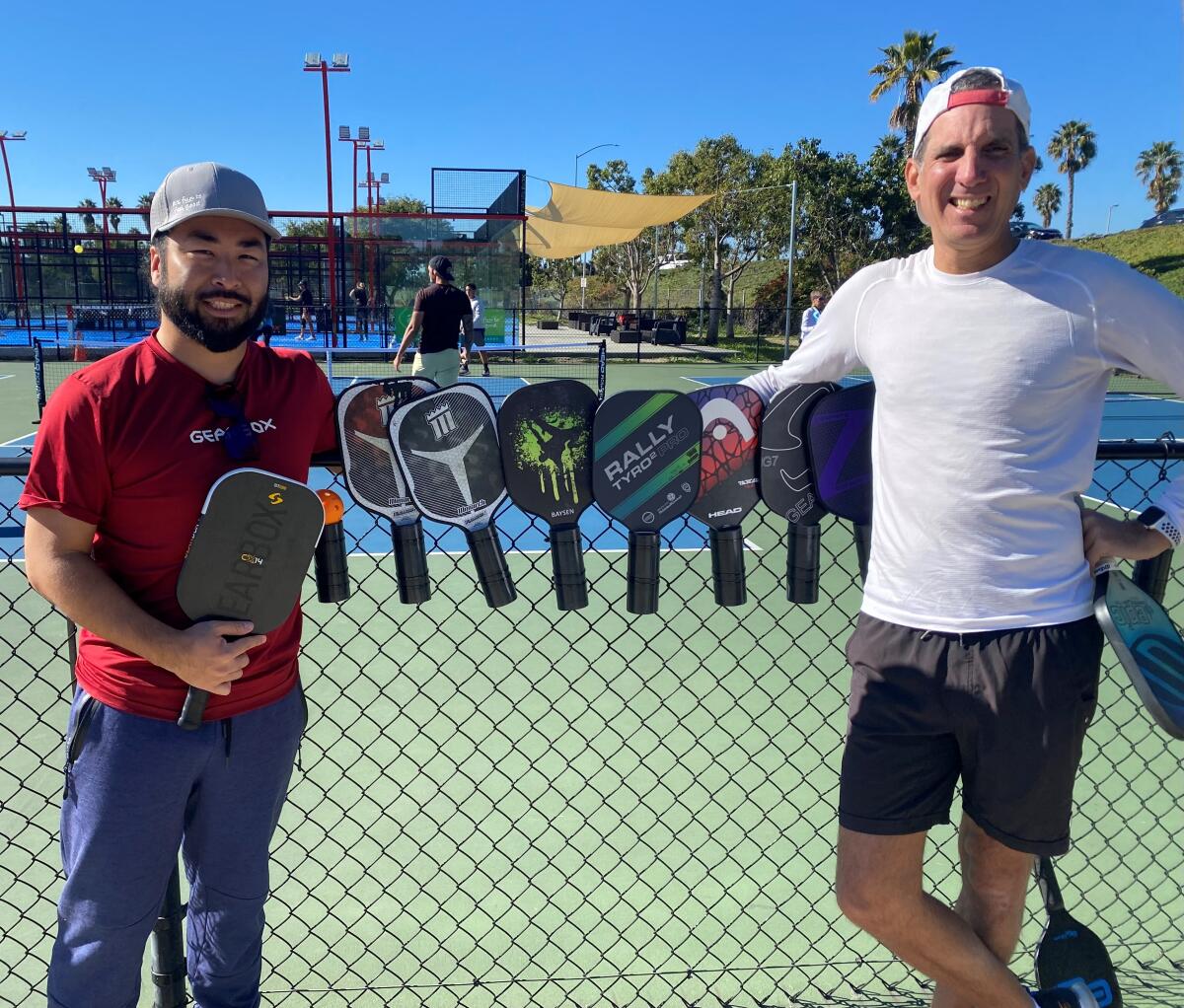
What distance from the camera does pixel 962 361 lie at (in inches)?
68.1

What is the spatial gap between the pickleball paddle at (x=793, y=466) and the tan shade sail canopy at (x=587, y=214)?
23.9 meters

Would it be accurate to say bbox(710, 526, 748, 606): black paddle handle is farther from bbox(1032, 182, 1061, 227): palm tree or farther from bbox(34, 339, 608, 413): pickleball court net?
bbox(1032, 182, 1061, 227): palm tree

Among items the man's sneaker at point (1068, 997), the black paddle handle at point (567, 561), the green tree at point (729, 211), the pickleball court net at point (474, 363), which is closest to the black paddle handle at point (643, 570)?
the black paddle handle at point (567, 561)

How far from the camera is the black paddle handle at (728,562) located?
2.29m

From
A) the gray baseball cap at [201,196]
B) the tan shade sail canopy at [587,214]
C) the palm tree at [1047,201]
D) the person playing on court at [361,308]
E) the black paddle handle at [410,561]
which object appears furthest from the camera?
the palm tree at [1047,201]

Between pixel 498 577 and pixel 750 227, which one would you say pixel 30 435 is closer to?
pixel 498 577

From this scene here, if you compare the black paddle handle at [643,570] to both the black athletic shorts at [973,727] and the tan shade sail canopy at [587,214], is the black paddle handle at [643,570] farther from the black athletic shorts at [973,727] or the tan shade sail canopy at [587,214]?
the tan shade sail canopy at [587,214]

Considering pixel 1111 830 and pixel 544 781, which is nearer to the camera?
pixel 1111 830

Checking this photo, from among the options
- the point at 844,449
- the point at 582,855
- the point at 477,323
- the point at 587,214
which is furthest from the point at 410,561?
the point at 587,214

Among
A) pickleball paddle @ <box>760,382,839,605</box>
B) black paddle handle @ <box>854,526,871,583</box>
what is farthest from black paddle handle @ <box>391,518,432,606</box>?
black paddle handle @ <box>854,526,871,583</box>

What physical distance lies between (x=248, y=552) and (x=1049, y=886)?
1.94 meters

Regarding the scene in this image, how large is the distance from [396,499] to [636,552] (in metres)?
0.59

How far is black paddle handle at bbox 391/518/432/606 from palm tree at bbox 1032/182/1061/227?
80.4 metres

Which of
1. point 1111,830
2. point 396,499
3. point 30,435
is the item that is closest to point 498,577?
point 396,499
